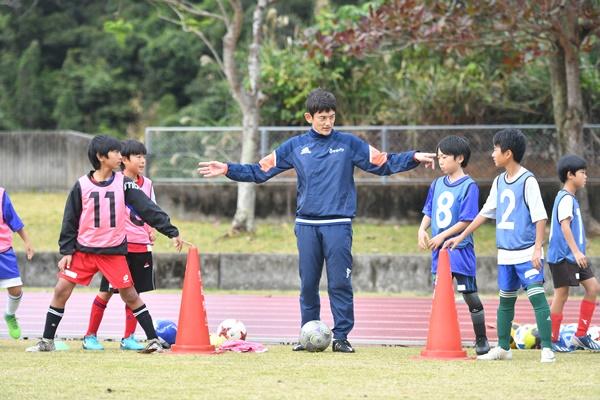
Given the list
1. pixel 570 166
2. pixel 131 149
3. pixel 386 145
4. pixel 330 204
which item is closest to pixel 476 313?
pixel 330 204

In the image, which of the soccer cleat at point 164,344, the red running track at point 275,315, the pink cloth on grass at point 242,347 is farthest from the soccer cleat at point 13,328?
the pink cloth on grass at point 242,347

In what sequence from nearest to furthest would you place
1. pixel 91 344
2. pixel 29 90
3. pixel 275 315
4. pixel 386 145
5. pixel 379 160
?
pixel 379 160 < pixel 91 344 < pixel 275 315 < pixel 386 145 < pixel 29 90

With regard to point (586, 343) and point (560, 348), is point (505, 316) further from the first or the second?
point (586, 343)

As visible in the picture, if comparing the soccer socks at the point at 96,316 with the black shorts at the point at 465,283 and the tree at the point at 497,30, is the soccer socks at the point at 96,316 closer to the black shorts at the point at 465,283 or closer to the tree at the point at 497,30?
the black shorts at the point at 465,283

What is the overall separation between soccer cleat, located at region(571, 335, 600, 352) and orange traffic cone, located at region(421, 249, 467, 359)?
64.0 inches

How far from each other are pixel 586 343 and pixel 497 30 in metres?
10.8

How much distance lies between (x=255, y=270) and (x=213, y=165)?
1093 centimetres

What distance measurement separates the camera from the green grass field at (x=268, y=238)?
22.1 meters

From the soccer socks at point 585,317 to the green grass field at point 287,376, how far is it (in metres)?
0.81

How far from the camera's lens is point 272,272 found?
818 inches

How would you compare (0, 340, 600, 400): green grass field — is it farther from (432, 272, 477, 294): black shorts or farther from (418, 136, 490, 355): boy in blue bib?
(432, 272, 477, 294): black shorts

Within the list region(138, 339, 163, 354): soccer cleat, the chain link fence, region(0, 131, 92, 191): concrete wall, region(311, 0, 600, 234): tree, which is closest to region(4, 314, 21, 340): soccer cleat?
region(138, 339, 163, 354): soccer cleat

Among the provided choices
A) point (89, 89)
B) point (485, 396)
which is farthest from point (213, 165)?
point (89, 89)

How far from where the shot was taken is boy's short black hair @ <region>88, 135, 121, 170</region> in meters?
9.93
